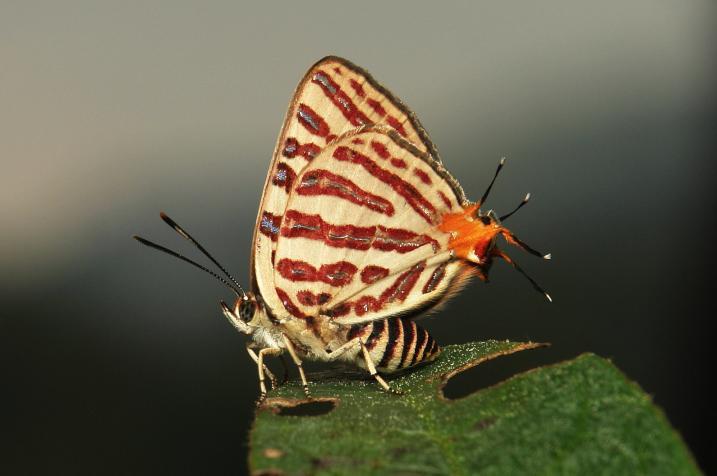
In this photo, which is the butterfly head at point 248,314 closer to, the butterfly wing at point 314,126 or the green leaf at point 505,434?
the butterfly wing at point 314,126

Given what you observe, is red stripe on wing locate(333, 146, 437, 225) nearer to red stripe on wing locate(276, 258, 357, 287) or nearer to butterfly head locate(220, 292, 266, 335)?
red stripe on wing locate(276, 258, 357, 287)

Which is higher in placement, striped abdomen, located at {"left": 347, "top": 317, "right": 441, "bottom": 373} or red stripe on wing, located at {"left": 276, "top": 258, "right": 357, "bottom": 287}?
red stripe on wing, located at {"left": 276, "top": 258, "right": 357, "bottom": 287}

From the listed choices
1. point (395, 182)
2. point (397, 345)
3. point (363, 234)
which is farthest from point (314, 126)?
point (397, 345)

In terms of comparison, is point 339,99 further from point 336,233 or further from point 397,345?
point 397,345

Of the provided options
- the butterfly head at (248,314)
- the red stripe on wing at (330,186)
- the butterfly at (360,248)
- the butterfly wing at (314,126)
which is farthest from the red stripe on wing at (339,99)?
the butterfly head at (248,314)

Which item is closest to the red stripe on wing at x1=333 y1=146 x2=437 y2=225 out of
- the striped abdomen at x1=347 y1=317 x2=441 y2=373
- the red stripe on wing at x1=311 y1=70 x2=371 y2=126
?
the red stripe on wing at x1=311 y1=70 x2=371 y2=126

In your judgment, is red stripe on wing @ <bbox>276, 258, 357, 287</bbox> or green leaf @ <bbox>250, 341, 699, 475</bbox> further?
red stripe on wing @ <bbox>276, 258, 357, 287</bbox>
